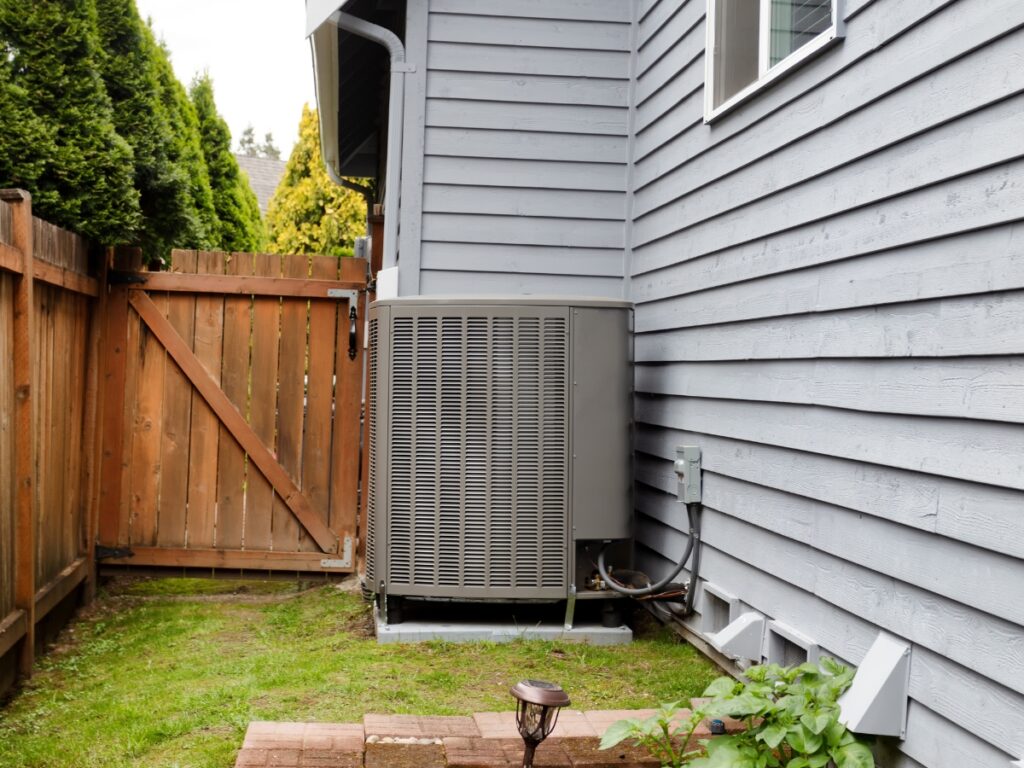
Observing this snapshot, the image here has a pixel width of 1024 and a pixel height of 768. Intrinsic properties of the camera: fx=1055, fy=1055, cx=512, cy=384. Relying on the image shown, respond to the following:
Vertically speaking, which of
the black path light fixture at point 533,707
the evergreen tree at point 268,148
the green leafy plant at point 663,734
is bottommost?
the green leafy plant at point 663,734

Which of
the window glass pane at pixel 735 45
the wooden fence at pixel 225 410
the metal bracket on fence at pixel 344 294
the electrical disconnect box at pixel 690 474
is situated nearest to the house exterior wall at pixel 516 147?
the metal bracket on fence at pixel 344 294

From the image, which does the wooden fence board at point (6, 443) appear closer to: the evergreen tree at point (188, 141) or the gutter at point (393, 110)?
the gutter at point (393, 110)

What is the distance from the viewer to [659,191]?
5.05 meters

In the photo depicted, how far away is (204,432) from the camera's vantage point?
20.6 feet

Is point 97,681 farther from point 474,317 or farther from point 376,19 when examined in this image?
point 376,19

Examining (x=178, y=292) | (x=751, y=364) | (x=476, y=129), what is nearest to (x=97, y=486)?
(x=178, y=292)

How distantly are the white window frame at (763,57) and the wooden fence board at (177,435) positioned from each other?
3.34 metres

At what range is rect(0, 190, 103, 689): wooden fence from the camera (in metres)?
4.21

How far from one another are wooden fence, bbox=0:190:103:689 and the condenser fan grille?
1600mm

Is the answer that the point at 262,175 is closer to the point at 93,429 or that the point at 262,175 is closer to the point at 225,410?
the point at 225,410

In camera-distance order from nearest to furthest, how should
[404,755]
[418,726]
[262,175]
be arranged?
[404,755] → [418,726] → [262,175]

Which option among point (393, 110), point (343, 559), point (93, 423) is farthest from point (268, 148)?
point (393, 110)

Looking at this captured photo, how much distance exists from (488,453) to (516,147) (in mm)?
1725

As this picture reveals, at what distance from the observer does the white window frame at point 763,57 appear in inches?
129
